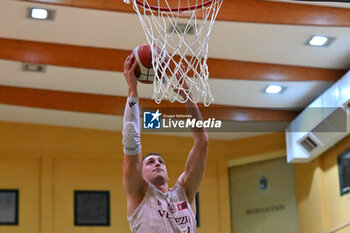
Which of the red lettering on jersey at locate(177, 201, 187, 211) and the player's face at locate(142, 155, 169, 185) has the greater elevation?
the player's face at locate(142, 155, 169, 185)

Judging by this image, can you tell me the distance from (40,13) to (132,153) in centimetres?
382

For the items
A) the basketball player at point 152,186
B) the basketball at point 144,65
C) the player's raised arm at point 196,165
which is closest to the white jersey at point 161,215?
the basketball player at point 152,186

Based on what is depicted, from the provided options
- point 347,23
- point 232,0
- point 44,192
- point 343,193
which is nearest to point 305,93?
point 343,193

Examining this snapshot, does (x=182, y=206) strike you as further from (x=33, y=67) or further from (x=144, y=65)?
(x=33, y=67)

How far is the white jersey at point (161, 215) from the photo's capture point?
525 centimetres

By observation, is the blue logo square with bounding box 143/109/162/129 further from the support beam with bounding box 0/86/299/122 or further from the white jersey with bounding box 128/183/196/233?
the white jersey with bounding box 128/183/196/233

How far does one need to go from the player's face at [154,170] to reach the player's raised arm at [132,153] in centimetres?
20

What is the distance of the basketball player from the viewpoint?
17.2ft

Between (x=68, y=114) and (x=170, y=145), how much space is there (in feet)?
6.44

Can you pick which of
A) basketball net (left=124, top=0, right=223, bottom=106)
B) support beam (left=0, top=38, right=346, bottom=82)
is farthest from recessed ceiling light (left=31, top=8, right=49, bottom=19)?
basketball net (left=124, top=0, right=223, bottom=106)

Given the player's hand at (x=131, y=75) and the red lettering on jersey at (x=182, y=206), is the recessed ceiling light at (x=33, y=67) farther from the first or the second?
the red lettering on jersey at (x=182, y=206)

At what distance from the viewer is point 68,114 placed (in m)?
11.6

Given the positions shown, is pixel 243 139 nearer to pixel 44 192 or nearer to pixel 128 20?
pixel 44 192

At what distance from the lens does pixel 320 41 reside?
9.47m
